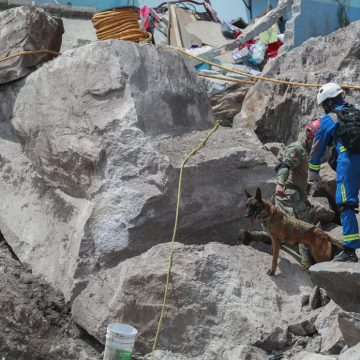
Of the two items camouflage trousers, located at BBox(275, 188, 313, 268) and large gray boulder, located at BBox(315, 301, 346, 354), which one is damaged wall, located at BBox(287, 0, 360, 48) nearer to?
camouflage trousers, located at BBox(275, 188, 313, 268)

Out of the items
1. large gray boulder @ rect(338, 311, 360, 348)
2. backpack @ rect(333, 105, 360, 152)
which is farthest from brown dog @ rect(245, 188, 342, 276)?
large gray boulder @ rect(338, 311, 360, 348)

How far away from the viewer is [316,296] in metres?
6.30

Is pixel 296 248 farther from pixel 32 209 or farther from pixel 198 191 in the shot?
pixel 32 209

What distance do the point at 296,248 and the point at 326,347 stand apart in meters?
1.77

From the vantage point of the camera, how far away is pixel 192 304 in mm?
6027

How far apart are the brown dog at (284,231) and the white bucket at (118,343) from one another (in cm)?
160

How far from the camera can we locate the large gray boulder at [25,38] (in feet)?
26.8

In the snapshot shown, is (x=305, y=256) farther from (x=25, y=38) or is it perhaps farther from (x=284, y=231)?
(x=25, y=38)

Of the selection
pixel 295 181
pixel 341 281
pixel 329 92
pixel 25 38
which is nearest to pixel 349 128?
pixel 329 92

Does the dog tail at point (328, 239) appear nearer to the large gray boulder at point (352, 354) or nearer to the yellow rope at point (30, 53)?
the large gray boulder at point (352, 354)

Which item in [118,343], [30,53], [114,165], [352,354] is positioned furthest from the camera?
[30,53]

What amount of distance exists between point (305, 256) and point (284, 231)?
1.50ft

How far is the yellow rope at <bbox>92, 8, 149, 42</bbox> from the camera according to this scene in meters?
8.80

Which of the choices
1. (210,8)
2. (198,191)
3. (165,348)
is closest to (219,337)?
(165,348)
